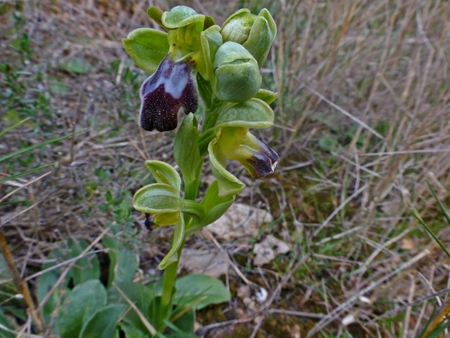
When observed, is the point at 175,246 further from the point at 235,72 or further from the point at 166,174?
the point at 235,72

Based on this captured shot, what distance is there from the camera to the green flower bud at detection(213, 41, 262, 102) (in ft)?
2.69

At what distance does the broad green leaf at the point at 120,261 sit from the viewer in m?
1.37

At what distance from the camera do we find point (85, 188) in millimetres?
1412

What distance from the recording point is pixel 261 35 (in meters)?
0.88

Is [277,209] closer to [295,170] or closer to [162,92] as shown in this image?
[295,170]

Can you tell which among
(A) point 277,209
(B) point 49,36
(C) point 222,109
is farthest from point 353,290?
(B) point 49,36

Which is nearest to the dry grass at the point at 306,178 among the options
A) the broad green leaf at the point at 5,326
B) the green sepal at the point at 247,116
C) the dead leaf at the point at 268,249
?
the dead leaf at the point at 268,249

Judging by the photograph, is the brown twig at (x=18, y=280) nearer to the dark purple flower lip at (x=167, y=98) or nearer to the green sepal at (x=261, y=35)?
the dark purple flower lip at (x=167, y=98)

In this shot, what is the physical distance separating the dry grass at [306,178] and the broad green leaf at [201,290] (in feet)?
0.29

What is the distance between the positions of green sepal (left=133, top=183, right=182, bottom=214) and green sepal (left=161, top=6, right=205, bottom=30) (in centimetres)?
34

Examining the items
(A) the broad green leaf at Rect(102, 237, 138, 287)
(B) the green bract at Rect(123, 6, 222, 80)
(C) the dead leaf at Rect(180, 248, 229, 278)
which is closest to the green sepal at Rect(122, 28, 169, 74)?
(B) the green bract at Rect(123, 6, 222, 80)

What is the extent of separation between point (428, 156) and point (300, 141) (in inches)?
22.2

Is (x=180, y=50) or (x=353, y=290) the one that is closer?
(x=180, y=50)

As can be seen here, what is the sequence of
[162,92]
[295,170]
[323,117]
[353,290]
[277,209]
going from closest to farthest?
[162,92] < [353,290] < [277,209] < [295,170] < [323,117]
